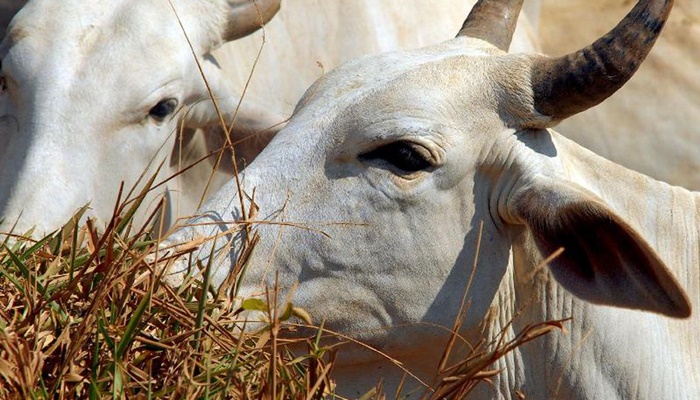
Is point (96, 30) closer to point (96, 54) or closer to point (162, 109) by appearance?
point (96, 54)

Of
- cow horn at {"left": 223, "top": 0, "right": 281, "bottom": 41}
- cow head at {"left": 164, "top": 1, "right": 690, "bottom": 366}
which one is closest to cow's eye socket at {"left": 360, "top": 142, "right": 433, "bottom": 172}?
cow head at {"left": 164, "top": 1, "right": 690, "bottom": 366}

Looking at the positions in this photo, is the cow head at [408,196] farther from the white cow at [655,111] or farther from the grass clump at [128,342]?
the white cow at [655,111]

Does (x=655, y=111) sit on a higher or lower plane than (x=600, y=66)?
lower

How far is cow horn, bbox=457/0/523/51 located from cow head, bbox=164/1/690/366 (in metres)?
0.57

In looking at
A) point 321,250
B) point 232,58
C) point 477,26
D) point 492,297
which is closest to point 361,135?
point 321,250

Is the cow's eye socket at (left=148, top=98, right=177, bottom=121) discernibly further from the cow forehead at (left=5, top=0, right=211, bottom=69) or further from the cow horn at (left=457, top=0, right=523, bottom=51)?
the cow horn at (left=457, top=0, right=523, bottom=51)

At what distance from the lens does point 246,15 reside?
5.99 meters

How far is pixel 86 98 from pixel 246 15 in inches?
38.9

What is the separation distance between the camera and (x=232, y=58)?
6.36m

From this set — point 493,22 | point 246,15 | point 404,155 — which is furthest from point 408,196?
point 246,15

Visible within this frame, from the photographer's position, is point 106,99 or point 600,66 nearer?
point 600,66

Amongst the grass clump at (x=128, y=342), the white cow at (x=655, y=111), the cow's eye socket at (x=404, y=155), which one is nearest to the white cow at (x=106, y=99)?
the cow's eye socket at (x=404, y=155)

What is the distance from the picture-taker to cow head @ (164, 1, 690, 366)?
3.66 meters

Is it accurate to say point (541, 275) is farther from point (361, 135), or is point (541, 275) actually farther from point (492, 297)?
point (361, 135)
